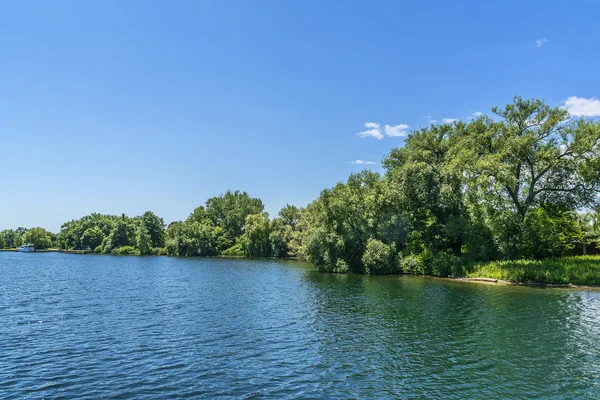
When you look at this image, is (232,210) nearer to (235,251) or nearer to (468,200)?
(235,251)

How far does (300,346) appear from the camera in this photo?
20938 millimetres

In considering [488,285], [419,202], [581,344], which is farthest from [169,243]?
[581,344]

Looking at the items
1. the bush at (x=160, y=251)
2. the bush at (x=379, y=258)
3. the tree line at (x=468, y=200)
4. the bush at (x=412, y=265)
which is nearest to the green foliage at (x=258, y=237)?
the bush at (x=160, y=251)

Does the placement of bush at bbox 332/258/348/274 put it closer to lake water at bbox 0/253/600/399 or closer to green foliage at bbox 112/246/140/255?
lake water at bbox 0/253/600/399

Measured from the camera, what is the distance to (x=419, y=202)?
200ft

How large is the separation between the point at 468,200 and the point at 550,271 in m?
13.0

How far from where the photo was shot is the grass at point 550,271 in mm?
43991

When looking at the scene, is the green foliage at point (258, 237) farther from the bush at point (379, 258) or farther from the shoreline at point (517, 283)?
the shoreline at point (517, 283)

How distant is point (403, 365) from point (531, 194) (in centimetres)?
4442

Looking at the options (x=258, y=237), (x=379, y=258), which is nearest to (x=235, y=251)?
(x=258, y=237)

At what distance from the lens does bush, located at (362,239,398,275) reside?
5889 cm

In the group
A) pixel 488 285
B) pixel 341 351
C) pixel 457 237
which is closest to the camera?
pixel 341 351

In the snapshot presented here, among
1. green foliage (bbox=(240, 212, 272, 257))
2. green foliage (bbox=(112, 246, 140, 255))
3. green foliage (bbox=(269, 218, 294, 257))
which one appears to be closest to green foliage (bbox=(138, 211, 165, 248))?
green foliage (bbox=(112, 246, 140, 255))

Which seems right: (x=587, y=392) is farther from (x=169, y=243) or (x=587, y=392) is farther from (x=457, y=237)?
(x=169, y=243)
